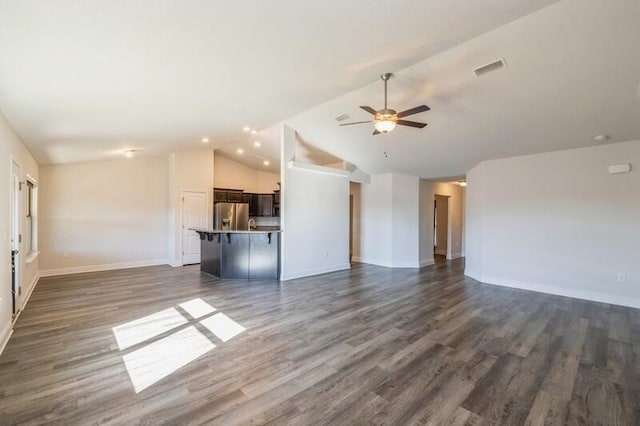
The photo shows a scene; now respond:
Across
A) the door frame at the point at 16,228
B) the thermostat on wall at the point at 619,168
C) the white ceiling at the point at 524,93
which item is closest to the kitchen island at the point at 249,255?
the white ceiling at the point at 524,93

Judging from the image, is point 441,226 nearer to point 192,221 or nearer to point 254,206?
point 254,206

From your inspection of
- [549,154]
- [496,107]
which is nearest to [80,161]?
[496,107]

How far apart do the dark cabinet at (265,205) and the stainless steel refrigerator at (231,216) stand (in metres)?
0.80

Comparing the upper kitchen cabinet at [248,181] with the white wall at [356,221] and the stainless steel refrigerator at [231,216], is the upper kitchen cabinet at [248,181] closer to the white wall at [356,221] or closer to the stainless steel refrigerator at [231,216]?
the stainless steel refrigerator at [231,216]

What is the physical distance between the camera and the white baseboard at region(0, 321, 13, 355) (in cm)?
301

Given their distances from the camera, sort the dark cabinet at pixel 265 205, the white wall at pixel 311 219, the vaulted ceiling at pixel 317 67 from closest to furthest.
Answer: the vaulted ceiling at pixel 317 67, the white wall at pixel 311 219, the dark cabinet at pixel 265 205

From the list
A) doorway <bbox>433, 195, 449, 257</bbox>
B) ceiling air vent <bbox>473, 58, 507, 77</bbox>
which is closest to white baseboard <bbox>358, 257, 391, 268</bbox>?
doorway <bbox>433, 195, 449, 257</bbox>

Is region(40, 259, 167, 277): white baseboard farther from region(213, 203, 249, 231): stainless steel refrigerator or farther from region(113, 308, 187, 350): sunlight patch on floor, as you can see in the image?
region(113, 308, 187, 350): sunlight patch on floor

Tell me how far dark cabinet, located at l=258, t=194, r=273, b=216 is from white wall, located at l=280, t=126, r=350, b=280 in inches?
142

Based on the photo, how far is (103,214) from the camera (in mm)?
7145

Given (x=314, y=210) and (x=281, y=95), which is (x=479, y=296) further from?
(x=281, y=95)

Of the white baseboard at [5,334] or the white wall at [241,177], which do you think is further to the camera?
the white wall at [241,177]

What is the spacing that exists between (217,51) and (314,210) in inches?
180

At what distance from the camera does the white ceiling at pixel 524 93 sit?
2.70 metres
